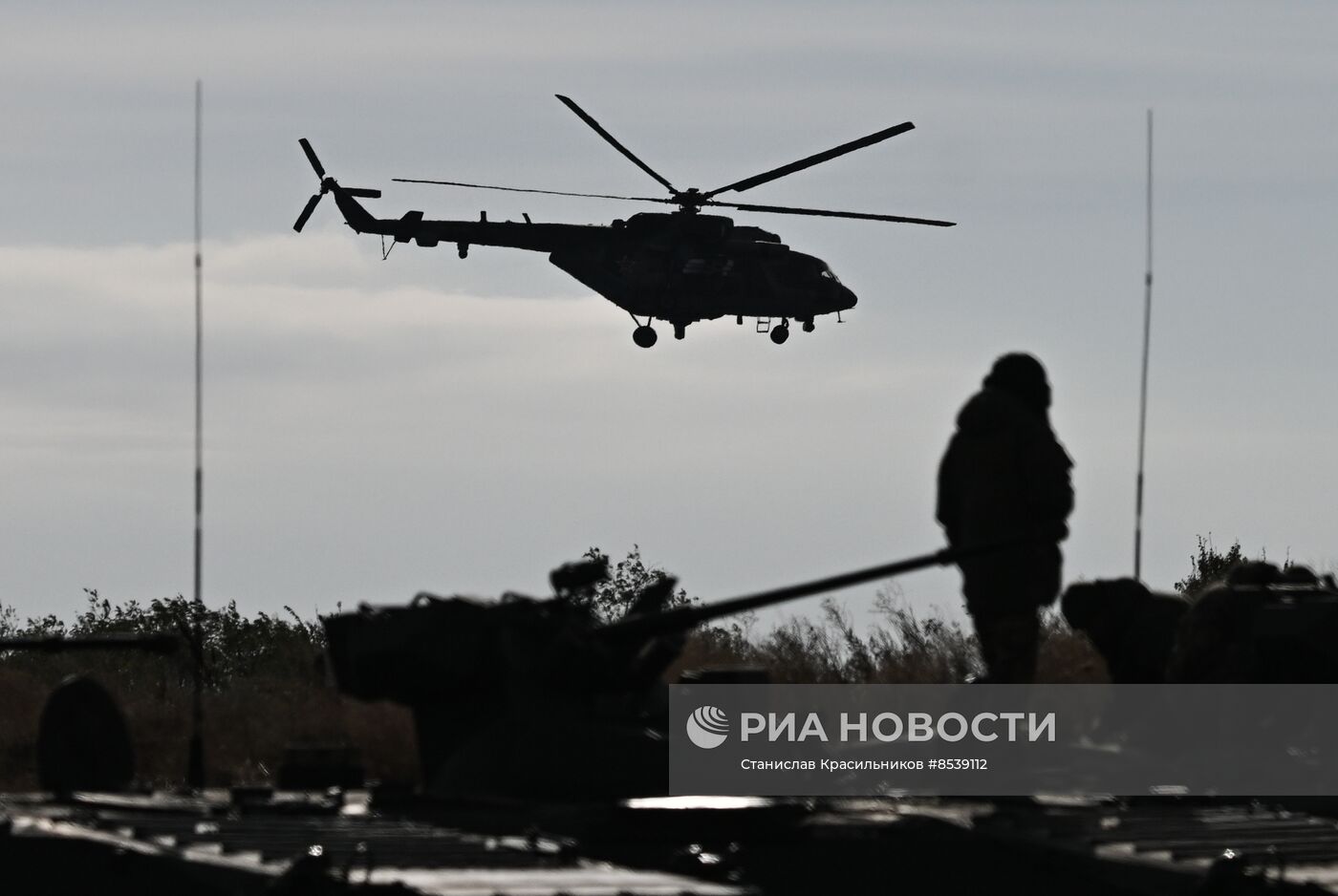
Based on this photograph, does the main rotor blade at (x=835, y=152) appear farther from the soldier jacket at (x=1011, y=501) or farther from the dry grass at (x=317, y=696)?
the soldier jacket at (x=1011, y=501)

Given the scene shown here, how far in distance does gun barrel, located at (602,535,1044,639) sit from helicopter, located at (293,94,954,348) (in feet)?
142

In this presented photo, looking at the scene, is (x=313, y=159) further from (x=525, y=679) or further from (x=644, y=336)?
(x=525, y=679)

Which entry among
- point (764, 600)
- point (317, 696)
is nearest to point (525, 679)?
point (764, 600)

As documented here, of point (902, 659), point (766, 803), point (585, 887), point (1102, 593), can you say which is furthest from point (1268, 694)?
point (902, 659)

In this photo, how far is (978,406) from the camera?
1195 centimetres

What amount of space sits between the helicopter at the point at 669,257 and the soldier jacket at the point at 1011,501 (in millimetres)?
43202

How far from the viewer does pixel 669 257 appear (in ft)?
183

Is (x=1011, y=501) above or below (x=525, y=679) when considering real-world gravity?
above

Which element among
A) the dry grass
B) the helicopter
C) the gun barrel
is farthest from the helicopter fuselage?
the gun barrel

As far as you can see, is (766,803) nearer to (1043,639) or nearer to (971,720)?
(971,720)

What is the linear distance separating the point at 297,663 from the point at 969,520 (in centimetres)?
1749

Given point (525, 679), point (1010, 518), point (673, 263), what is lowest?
point (525, 679)

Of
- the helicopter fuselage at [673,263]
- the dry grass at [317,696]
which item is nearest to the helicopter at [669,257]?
the helicopter fuselage at [673,263]

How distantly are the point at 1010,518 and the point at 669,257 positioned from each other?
44.3 m
